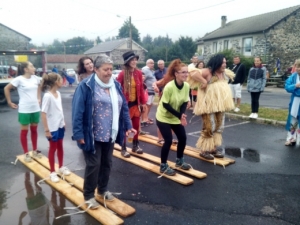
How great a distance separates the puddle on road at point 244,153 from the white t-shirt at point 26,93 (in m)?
4.09

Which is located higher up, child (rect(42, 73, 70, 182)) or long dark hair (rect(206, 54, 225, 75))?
long dark hair (rect(206, 54, 225, 75))

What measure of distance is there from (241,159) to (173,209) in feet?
7.95

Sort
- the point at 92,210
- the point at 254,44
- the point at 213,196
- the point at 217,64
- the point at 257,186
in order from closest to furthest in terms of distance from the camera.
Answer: the point at 92,210
the point at 213,196
the point at 257,186
the point at 217,64
the point at 254,44

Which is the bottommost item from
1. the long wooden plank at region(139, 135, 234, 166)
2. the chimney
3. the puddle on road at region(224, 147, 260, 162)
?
the puddle on road at region(224, 147, 260, 162)

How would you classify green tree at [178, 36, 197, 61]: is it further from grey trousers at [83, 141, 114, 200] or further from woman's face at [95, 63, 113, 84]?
woman's face at [95, 63, 113, 84]

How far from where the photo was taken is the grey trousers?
331cm

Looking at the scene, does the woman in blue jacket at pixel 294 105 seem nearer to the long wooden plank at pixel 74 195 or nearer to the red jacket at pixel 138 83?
the red jacket at pixel 138 83

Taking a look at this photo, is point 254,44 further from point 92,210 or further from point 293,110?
point 92,210

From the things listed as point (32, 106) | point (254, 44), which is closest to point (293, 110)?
point (32, 106)

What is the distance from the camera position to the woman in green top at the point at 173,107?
4281 millimetres

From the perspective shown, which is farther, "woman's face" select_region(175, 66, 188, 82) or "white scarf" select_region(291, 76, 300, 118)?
"white scarf" select_region(291, 76, 300, 118)

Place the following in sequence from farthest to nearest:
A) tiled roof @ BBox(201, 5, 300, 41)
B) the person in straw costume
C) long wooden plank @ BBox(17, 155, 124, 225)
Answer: tiled roof @ BBox(201, 5, 300, 41), the person in straw costume, long wooden plank @ BBox(17, 155, 124, 225)

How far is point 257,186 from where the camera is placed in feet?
13.6

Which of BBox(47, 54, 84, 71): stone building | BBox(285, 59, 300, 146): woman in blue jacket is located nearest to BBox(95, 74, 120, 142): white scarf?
BBox(285, 59, 300, 146): woman in blue jacket
